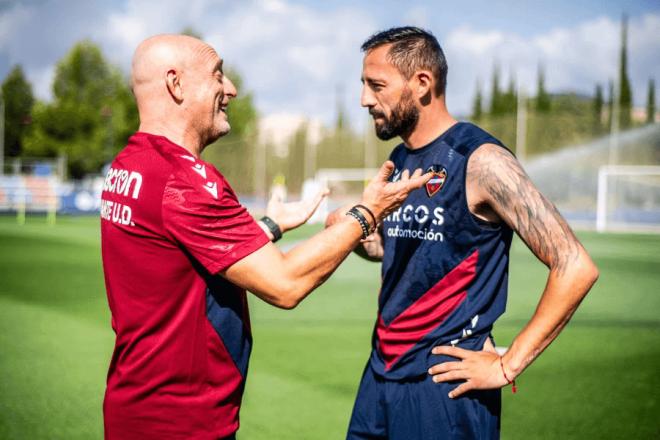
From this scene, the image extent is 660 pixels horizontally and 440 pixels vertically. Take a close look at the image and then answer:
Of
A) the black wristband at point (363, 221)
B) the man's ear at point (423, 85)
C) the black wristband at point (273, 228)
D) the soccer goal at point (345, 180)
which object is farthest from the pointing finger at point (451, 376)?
the soccer goal at point (345, 180)

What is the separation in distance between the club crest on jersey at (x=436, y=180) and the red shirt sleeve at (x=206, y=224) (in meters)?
0.91

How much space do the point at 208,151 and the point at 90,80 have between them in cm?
1761

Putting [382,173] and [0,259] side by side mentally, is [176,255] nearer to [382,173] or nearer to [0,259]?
[382,173]

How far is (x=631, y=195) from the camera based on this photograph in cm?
3089

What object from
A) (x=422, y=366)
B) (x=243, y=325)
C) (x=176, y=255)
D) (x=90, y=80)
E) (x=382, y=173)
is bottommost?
(x=422, y=366)

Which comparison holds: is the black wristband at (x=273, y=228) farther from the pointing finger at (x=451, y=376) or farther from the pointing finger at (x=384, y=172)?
the pointing finger at (x=451, y=376)

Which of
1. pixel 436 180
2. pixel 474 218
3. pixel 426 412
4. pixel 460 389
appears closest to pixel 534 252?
pixel 474 218

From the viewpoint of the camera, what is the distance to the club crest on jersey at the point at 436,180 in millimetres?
2816

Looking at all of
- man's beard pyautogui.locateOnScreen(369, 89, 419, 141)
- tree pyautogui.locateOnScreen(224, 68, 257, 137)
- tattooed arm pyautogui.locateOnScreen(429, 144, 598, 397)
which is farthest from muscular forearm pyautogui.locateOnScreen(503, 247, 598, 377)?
tree pyautogui.locateOnScreen(224, 68, 257, 137)

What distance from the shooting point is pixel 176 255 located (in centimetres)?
233

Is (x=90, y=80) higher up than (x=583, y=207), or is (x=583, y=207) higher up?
(x=90, y=80)

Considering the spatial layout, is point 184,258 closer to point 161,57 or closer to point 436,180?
point 161,57

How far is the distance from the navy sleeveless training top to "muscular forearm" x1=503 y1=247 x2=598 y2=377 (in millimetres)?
225

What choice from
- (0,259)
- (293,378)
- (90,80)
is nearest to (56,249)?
(0,259)
